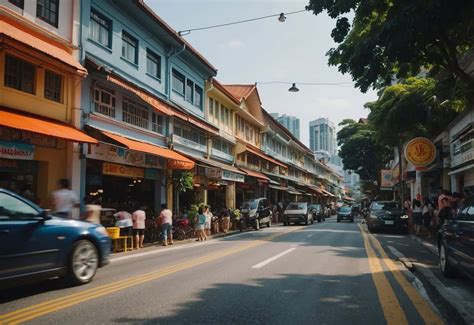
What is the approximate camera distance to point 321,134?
4454 inches

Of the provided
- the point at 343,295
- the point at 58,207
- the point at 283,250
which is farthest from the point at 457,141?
the point at 58,207

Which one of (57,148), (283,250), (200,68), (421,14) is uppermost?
(200,68)

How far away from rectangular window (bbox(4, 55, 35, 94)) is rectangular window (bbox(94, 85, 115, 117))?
3.04 meters

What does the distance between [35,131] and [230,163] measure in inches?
885

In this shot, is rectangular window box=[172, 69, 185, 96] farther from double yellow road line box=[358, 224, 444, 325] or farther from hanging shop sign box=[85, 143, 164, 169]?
double yellow road line box=[358, 224, 444, 325]

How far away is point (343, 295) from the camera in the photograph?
7.14 meters

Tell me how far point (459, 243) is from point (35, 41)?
39.4 ft

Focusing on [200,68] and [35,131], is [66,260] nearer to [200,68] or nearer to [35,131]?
[35,131]

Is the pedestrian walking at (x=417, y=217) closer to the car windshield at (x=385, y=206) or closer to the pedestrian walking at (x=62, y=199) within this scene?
the car windshield at (x=385, y=206)

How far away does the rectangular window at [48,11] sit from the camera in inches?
571

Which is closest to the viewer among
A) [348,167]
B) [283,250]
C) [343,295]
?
[343,295]

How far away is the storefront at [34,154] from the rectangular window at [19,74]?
1.07 m

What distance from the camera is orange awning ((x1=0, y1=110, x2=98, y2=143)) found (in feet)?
37.5

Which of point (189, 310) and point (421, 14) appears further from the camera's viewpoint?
point (421, 14)
